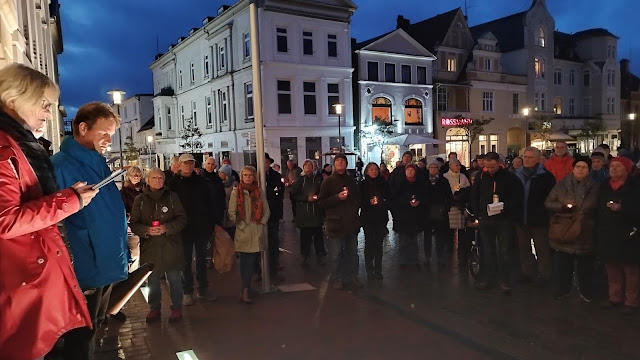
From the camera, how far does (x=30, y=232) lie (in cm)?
230

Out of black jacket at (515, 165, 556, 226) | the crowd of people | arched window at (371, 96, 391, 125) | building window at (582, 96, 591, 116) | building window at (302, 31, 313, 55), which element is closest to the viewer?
the crowd of people

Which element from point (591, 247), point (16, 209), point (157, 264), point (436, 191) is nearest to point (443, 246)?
point (436, 191)

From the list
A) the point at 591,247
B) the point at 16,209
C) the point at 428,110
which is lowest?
the point at 591,247

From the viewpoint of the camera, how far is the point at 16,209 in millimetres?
2203

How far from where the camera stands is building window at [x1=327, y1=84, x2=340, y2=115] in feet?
107

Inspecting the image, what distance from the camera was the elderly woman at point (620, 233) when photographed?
243 inches

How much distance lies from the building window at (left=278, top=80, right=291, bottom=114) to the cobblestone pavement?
24.3m

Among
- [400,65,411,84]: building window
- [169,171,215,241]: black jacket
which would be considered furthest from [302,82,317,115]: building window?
[169,171,215,241]: black jacket

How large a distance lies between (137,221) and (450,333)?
3942mm

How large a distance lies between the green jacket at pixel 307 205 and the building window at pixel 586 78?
49.8m

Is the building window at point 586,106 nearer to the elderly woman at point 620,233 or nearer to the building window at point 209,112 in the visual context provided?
the building window at point 209,112

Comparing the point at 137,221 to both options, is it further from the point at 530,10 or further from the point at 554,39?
the point at 554,39

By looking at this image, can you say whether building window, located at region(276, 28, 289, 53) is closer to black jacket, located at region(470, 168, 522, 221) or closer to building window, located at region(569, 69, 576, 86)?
black jacket, located at region(470, 168, 522, 221)

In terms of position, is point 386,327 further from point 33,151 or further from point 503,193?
point 33,151
